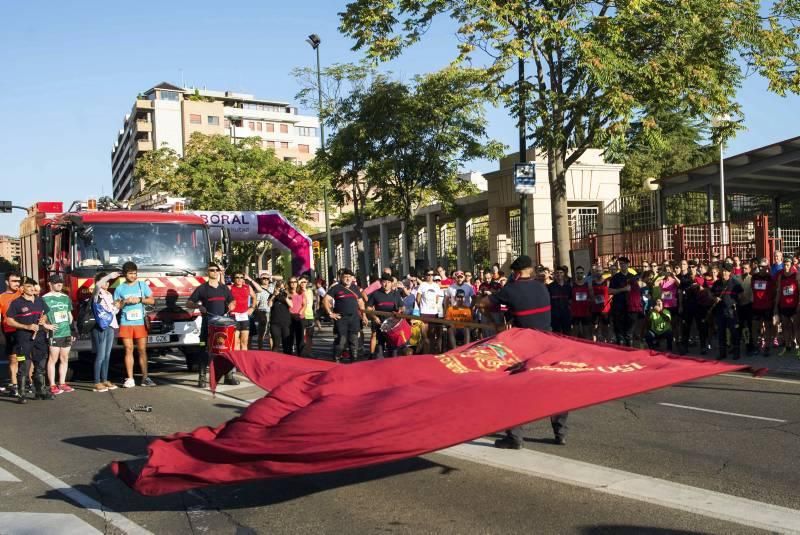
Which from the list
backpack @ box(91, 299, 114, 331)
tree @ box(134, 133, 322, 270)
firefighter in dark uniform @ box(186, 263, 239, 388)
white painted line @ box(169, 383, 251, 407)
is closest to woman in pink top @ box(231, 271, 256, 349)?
firefighter in dark uniform @ box(186, 263, 239, 388)

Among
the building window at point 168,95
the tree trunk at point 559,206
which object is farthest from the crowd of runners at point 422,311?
the building window at point 168,95

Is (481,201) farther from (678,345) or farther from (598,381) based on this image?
(598,381)

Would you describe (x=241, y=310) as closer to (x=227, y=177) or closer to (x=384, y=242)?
(x=384, y=242)

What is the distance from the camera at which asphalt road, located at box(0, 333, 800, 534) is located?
5.67m

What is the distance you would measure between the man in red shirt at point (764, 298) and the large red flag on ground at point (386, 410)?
29.8 ft

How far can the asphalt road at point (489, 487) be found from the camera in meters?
5.67

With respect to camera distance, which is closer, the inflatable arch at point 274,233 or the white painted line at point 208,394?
the white painted line at point 208,394

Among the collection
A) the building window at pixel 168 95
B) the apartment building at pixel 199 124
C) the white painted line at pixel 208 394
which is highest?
the building window at pixel 168 95

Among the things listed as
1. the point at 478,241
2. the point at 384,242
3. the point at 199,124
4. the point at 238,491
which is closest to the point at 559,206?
the point at 478,241

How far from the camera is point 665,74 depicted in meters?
17.2

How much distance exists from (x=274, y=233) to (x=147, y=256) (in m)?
8.08

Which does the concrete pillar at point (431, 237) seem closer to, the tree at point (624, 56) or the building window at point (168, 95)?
the tree at point (624, 56)

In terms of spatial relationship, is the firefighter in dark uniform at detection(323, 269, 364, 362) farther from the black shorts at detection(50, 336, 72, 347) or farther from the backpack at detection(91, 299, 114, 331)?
the black shorts at detection(50, 336, 72, 347)

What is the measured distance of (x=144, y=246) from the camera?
48.4ft
